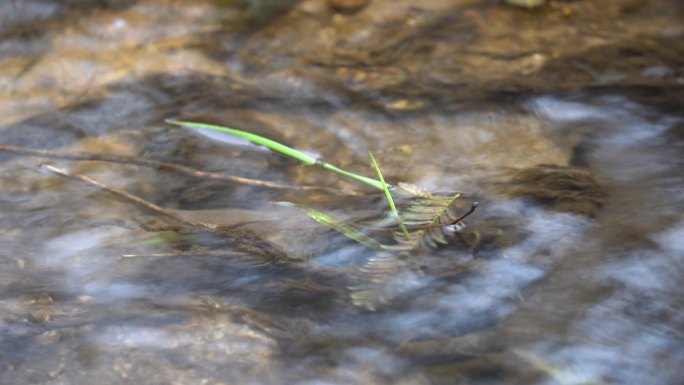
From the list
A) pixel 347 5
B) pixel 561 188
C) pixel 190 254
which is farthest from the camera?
pixel 347 5

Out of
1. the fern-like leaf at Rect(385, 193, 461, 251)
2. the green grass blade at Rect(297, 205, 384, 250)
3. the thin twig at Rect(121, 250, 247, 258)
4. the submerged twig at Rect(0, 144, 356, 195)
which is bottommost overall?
the thin twig at Rect(121, 250, 247, 258)

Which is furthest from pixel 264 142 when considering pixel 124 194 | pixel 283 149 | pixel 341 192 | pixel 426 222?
pixel 426 222

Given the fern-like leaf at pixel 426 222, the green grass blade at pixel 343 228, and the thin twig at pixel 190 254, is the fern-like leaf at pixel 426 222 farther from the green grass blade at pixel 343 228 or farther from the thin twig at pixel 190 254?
the thin twig at pixel 190 254

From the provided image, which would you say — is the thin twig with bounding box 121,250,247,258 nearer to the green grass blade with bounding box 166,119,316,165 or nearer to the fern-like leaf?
the fern-like leaf

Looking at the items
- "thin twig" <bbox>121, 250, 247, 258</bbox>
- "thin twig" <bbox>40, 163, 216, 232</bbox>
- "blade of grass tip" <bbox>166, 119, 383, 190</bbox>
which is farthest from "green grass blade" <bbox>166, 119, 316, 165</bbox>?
"thin twig" <bbox>121, 250, 247, 258</bbox>

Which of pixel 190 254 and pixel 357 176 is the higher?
pixel 357 176

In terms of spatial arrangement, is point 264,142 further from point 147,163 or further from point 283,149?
point 147,163
